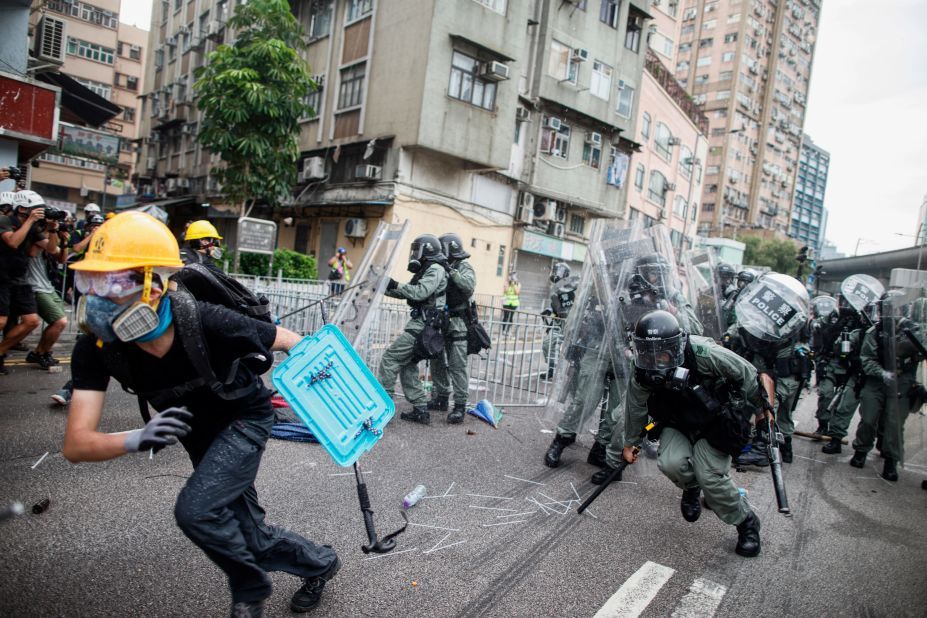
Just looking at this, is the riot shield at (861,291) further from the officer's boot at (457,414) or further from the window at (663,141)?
the window at (663,141)

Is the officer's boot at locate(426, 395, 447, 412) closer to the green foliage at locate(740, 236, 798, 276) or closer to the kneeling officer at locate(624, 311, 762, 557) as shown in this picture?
the kneeling officer at locate(624, 311, 762, 557)

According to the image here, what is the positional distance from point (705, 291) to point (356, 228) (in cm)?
1308

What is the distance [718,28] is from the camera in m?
60.4

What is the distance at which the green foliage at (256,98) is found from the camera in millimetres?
15077

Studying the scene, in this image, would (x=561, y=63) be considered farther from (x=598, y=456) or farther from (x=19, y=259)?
(x=19, y=259)

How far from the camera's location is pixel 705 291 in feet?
23.2

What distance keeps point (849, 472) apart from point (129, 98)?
53.9 metres

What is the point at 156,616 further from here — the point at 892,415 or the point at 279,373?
the point at 892,415

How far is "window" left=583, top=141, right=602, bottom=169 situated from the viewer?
23.4 m

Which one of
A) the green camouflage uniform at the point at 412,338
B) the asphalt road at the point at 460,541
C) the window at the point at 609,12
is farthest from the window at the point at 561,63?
the asphalt road at the point at 460,541

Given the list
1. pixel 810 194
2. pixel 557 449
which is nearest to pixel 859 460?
pixel 557 449

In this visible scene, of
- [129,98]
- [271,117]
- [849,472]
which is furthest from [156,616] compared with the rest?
[129,98]

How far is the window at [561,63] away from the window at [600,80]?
106cm

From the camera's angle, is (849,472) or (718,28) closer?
(849,472)
